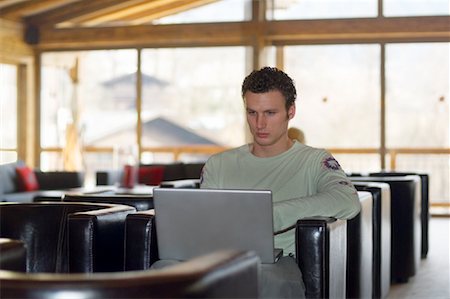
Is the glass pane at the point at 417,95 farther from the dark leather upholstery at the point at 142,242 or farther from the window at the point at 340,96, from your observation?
the dark leather upholstery at the point at 142,242

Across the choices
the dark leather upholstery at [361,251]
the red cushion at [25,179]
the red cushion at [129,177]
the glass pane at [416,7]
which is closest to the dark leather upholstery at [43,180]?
the red cushion at [25,179]

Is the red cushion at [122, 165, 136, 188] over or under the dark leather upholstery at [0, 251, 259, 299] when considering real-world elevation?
under

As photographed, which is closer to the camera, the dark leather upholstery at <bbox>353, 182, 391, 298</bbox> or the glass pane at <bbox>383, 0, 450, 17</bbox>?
the dark leather upholstery at <bbox>353, 182, 391, 298</bbox>

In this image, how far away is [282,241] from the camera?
318 cm

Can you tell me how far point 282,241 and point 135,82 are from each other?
9.40 metres

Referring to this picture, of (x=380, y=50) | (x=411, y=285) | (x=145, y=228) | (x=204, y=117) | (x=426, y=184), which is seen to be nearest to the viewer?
(x=145, y=228)

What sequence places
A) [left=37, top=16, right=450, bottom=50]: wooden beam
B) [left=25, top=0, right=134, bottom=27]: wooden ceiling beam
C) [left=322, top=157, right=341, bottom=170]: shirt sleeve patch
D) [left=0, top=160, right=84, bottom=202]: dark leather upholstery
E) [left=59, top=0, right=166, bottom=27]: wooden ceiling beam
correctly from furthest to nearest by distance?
[left=25, top=0, right=134, bottom=27]: wooden ceiling beam, [left=59, top=0, right=166, bottom=27]: wooden ceiling beam, [left=37, top=16, right=450, bottom=50]: wooden beam, [left=0, top=160, right=84, bottom=202]: dark leather upholstery, [left=322, top=157, right=341, bottom=170]: shirt sleeve patch

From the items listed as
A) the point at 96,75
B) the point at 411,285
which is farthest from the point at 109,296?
the point at 96,75

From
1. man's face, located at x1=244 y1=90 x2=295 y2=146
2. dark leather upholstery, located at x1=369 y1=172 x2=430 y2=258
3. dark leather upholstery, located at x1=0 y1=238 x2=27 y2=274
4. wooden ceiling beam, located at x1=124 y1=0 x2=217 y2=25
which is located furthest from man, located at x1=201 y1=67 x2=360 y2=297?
wooden ceiling beam, located at x1=124 y1=0 x2=217 y2=25

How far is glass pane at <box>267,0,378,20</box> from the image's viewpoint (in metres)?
11.4

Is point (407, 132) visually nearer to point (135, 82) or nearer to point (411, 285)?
point (135, 82)

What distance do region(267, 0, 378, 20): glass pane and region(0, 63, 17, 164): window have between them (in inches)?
143

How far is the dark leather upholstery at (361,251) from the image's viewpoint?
402cm

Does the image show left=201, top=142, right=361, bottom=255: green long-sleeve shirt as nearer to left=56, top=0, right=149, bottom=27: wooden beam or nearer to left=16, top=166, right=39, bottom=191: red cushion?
left=16, top=166, right=39, bottom=191: red cushion
